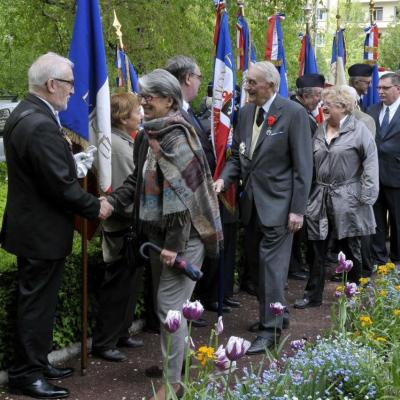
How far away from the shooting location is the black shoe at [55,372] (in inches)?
192

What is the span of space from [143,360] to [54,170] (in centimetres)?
180

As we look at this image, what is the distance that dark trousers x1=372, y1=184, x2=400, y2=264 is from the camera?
838cm

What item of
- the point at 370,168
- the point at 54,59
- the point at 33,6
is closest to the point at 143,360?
the point at 54,59

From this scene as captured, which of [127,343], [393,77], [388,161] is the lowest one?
[127,343]

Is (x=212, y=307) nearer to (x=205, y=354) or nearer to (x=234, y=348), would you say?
(x=205, y=354)

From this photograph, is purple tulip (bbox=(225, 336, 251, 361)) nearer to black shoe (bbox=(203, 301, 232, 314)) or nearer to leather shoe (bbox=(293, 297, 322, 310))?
black shoe (bbox=(203, 301, 232, 314))

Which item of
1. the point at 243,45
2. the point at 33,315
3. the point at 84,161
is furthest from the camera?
the point at 243,45

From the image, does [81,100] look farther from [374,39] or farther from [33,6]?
[33,6]

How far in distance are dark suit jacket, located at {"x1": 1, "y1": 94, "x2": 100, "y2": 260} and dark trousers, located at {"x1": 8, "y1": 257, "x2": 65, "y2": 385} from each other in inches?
4.3

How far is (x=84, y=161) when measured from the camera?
15.8 ft

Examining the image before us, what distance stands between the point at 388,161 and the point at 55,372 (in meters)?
4.94

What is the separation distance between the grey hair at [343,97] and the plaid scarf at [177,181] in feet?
8.97

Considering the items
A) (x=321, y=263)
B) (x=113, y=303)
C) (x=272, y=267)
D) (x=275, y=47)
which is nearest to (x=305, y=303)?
(x=321, y=263)

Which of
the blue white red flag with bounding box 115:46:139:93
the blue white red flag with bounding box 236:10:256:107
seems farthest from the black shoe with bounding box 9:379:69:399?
the blue white red flag with bounding box 115:46:139:93
